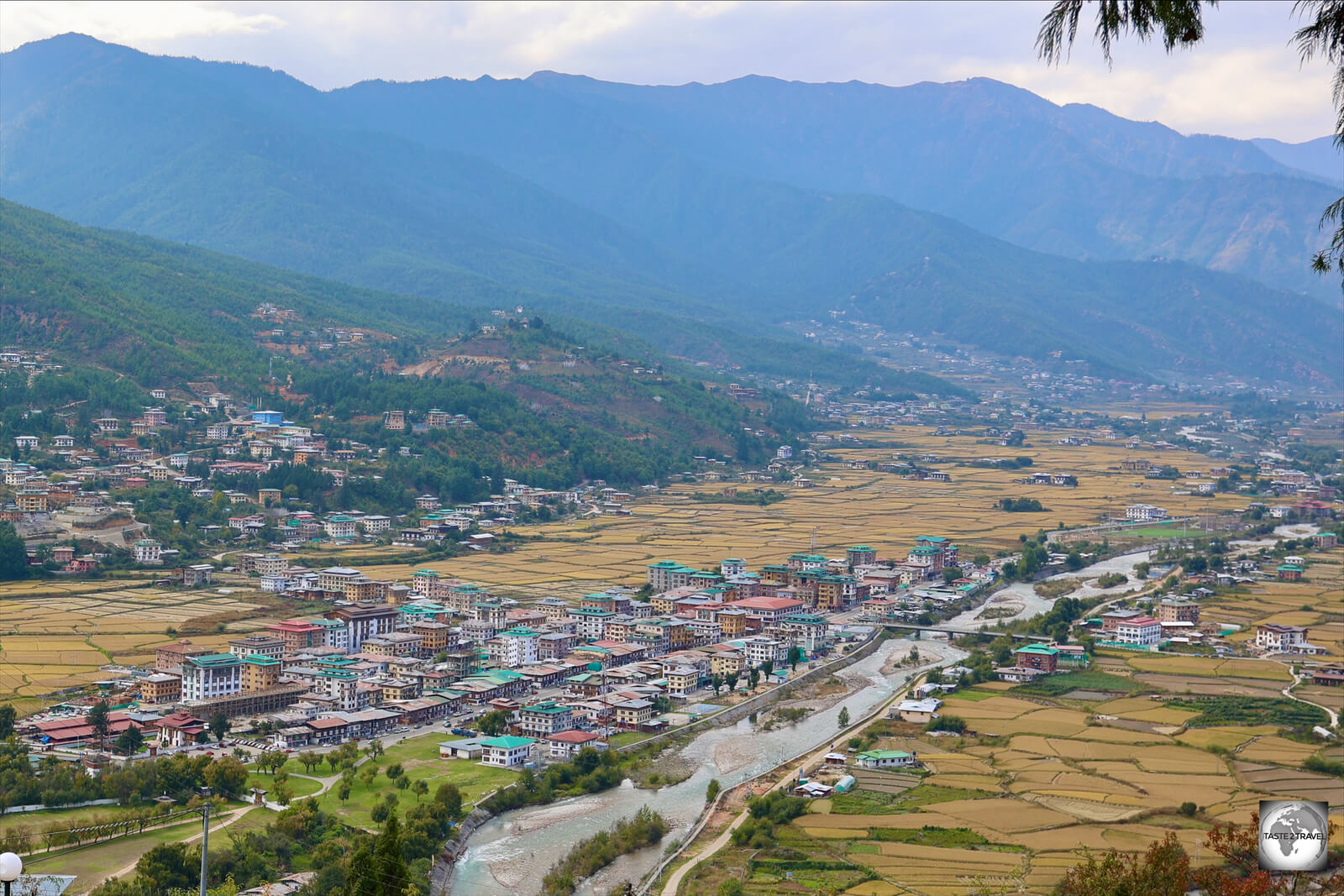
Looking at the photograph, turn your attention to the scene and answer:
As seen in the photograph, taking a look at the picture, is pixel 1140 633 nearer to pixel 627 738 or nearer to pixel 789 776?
pixel 789 776

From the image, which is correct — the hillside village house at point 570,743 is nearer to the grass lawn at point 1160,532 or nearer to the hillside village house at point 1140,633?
the hillside village house at point 1140,633

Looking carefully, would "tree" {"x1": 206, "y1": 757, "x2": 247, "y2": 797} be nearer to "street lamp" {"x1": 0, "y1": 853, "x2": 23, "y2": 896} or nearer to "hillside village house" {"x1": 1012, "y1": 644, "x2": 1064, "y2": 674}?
"street lamp" {"x1": 0, "y1": 853, "x2": 23, "y2": 896}

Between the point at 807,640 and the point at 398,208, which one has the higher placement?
the point at 398,208

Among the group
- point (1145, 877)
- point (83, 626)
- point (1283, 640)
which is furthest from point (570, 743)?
point (1283, 640)

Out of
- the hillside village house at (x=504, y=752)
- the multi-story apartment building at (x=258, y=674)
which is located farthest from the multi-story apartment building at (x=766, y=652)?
the multi-story apartment building at (x=258, y=674)

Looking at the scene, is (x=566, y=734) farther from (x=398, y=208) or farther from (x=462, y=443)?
(x=398, y=208)

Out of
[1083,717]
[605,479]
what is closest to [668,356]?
[605,479]
